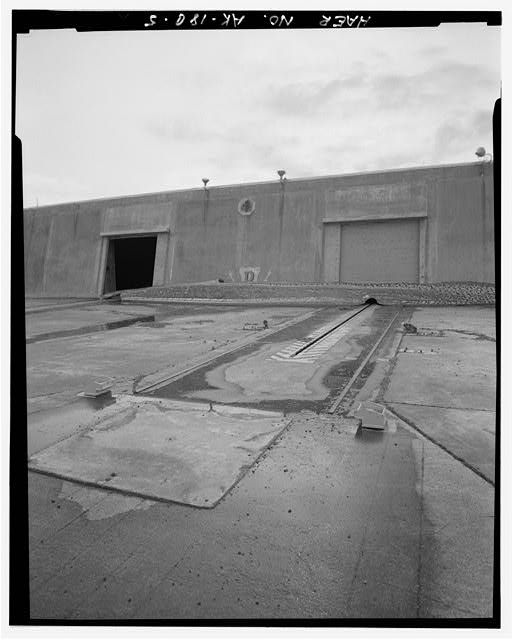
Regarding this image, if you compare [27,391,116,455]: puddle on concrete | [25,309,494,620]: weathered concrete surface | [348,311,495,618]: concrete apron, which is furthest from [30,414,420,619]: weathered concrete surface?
[27,391,116,455]: puddle on concrete

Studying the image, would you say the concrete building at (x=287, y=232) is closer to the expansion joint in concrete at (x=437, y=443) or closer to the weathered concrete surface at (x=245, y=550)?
the expansion joint in concrete at (x=437, y=443)

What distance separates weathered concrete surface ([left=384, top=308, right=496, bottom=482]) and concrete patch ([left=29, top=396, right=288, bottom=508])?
1.74 metres

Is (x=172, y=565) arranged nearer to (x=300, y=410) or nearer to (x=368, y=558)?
(x=368, y=558)

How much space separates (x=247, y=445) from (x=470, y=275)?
75.6 ft

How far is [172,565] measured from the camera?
7.92ft

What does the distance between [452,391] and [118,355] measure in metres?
6.60

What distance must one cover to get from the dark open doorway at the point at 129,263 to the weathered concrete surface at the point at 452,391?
29.2 meters

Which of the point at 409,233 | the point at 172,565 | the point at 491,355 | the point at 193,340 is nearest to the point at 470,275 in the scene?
the point at 409,233

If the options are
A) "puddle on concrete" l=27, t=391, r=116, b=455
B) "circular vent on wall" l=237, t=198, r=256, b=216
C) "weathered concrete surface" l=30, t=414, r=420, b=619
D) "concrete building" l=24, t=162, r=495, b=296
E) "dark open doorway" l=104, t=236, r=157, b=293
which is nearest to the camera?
"weathered concrete surface" l=30, t=414, r=420, b=619

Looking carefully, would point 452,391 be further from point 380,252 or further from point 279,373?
point 380,252

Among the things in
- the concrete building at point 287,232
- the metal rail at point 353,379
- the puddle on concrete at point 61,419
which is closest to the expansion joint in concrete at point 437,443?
the metal rail at point 353,379

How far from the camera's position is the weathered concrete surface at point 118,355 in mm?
6531

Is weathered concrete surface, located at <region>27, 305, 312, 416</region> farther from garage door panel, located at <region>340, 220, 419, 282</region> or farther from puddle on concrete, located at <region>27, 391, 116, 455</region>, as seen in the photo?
garage door panel, located at <region>340, 220, 419, 282</region>

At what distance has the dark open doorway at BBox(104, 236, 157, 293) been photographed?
35156mm
